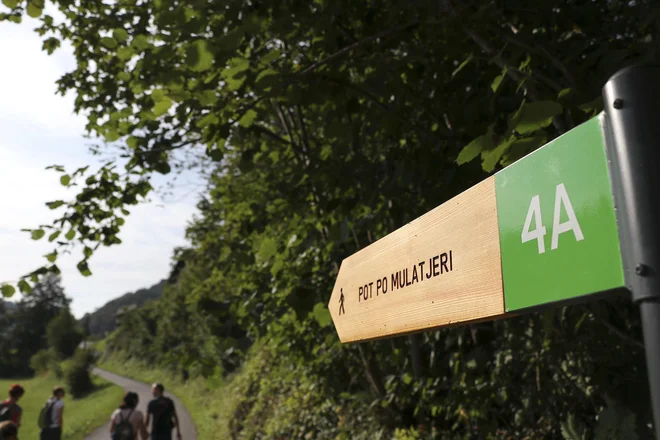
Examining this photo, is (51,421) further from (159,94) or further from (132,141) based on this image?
(159,94)

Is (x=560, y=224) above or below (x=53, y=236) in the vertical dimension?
below

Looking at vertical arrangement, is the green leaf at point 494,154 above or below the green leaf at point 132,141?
below

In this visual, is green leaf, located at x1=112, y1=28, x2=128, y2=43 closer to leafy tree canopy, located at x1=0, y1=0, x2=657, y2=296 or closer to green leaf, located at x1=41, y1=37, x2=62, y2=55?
leafy tree canopy, located at x1=0, y1=0, x2=657, y2=296

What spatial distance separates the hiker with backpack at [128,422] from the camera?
316 inches

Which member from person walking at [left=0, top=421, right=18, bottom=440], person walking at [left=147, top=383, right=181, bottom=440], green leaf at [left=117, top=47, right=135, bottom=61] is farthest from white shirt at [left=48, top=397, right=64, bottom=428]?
green leaf at [left=117, top=47, right=135, bottom=61]

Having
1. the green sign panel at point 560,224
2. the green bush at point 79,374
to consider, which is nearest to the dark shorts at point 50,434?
the green sign panel at point 560,224

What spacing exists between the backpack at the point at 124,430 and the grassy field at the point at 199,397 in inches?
44.8

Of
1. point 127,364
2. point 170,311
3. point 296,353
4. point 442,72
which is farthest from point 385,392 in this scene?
point 127,364

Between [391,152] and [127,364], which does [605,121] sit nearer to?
[391,152]

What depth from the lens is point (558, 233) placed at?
2.67ft

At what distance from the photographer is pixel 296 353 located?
15.5 ft

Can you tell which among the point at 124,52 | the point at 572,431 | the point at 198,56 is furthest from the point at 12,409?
the point at 572,431

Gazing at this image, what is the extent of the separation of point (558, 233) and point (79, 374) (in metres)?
49.2

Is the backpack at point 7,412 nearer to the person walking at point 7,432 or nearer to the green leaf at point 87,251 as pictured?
the person walking at point 7,432
